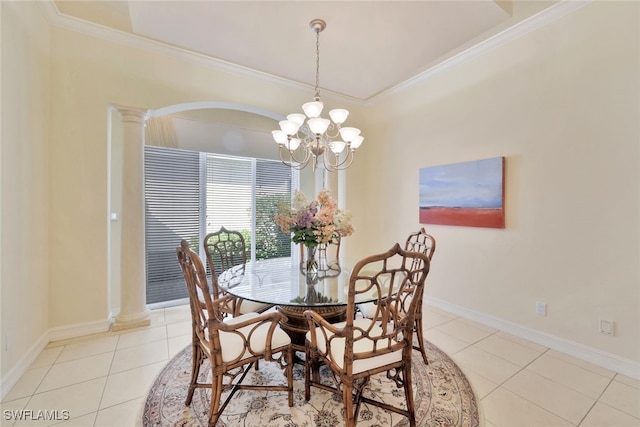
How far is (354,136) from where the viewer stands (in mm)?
2475

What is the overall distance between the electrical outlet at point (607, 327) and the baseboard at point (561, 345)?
165 mm

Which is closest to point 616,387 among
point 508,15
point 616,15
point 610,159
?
point 610,159

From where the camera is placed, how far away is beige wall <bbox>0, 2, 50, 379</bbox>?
6.29 ft

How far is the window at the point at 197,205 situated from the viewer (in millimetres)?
3998

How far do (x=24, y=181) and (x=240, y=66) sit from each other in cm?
232

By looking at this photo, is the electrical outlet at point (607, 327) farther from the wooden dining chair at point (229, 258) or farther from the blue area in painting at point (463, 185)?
the wooden dining chair at point (229, 258)

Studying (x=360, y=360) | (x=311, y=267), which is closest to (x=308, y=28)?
(x=311, y=267)

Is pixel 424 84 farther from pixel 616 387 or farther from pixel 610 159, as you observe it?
pixel 616 387

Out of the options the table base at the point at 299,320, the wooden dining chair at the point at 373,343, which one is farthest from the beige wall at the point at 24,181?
the wooden dining chair at the point at 373,343

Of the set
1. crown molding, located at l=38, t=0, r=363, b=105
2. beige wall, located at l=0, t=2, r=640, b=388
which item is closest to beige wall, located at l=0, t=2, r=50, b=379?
beige wall, located at l=0, t=2, r=640, b=388

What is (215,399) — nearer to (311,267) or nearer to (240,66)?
(311,267)

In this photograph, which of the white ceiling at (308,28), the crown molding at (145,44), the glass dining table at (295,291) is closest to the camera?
the glass dining table at (295,291)

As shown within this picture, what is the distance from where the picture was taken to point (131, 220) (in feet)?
9.59

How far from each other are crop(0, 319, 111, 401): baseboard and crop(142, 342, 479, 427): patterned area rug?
0.95m
